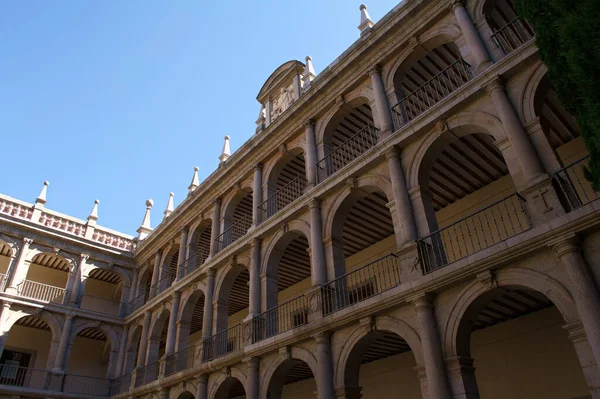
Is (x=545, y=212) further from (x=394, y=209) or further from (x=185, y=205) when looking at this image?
(x=185, y=205)

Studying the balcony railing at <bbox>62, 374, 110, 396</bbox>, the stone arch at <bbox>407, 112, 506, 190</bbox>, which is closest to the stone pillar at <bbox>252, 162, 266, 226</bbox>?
the stone arch at <bbox>407, 112, 506, 190</bbox>

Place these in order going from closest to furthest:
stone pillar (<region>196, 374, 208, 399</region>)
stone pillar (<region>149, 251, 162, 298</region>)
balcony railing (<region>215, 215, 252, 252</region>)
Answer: stone pillar (<region>196, 374, 208, 399</region>) → balcony railing (<region>215, 215, 252, 252</region>) → stone pillar (<region>149, 251, 162, 298</region>)

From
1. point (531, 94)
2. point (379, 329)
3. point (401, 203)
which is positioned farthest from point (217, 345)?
point (531, 94)

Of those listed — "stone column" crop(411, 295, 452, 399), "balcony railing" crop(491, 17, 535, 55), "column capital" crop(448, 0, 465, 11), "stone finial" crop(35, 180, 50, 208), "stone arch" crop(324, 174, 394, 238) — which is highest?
"stone finial" crop(35, 180, 50, 208)

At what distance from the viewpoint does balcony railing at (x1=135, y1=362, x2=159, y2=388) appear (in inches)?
672

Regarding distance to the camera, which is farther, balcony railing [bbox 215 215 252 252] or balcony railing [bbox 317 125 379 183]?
balcony railing [bbox 215 215 252 252]

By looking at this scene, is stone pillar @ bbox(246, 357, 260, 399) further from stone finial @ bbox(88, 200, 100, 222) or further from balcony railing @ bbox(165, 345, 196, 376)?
stone finial @ bbox(88, 200, 100, 222)

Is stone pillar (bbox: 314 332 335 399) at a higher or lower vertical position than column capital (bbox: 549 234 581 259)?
lower

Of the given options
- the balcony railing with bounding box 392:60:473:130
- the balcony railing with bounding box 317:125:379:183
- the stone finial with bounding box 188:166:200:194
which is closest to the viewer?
the balcony railing with bounding box 392:60:473:130

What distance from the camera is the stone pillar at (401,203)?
9836 mm

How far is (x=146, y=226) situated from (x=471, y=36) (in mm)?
18978

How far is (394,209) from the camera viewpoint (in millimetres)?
10406

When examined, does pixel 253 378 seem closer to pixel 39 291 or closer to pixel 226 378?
pixel 226 378

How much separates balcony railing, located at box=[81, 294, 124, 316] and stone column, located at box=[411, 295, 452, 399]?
16599 millimetres
